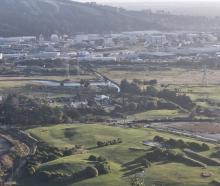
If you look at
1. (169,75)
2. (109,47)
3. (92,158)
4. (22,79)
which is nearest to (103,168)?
(92,158)

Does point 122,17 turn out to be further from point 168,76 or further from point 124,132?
point 124,132

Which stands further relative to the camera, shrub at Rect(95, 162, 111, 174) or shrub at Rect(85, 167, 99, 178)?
shrub at Rect(95, 162, 111, 174)

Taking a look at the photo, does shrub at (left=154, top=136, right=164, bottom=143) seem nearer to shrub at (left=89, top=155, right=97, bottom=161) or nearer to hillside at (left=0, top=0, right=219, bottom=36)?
shrub at (left=89, top=155, right=97, bottom=161)

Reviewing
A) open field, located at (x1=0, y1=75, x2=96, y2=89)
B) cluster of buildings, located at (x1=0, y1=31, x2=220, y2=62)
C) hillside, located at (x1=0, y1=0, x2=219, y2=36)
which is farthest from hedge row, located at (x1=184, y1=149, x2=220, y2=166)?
hillside, located at (x1=0, y1=0, x2=219, y2=36)

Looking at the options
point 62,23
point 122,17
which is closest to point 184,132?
point 62,23

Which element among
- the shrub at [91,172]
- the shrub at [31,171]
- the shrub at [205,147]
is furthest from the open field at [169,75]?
the shrub at [91,172]

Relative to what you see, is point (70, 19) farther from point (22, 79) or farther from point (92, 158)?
point (92, 158)
